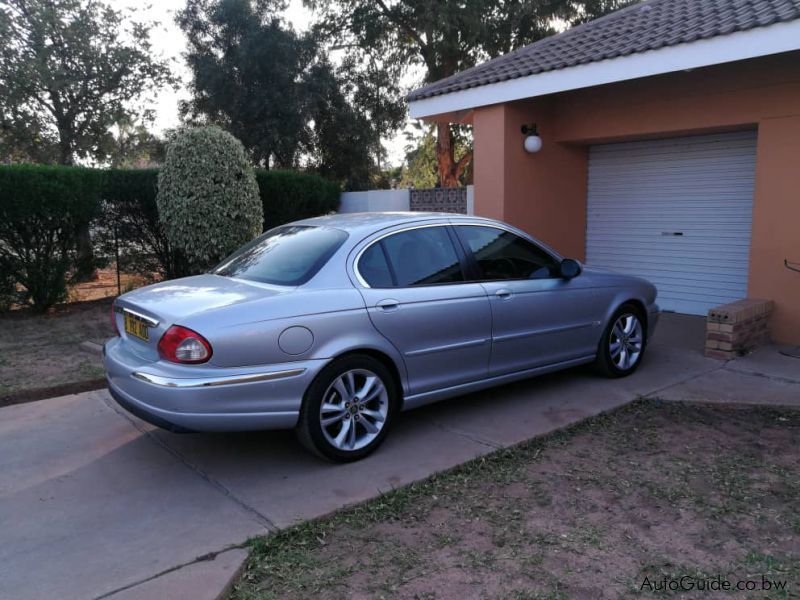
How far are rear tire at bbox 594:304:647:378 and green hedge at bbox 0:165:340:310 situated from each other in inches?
275

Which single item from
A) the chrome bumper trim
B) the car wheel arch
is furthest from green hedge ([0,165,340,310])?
the car wheel arch

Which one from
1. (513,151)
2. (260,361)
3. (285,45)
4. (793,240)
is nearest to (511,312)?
(260,361)

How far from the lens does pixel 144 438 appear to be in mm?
4648

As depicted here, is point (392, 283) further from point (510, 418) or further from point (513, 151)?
point (513, 151)

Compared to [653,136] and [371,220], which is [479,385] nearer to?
[371,220]

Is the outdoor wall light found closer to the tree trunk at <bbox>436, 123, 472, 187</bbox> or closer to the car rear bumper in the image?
the car rear bumper

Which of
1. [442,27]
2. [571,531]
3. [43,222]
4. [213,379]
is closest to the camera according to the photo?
[571,531]

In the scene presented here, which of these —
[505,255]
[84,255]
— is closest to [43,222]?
[84,255]

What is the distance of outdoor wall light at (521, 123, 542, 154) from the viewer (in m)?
8.86

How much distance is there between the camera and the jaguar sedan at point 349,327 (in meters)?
3.66

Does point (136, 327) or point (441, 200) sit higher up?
point (441, 200)

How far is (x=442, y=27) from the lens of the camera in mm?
16625

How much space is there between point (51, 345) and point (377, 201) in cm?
638

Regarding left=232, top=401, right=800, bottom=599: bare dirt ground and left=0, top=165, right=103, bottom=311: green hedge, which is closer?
left=232, top=401, right=800, bottom=599: bare dirt ground
